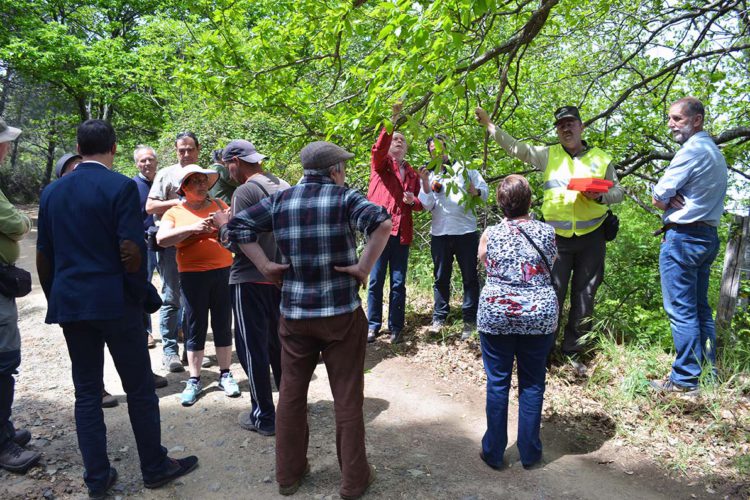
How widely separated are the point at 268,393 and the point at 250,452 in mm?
409

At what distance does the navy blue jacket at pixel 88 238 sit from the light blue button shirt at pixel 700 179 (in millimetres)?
3862

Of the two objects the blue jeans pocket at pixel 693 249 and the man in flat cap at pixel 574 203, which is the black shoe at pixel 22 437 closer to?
the man in flat cap at pixel 574 203

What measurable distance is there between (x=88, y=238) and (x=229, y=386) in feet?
6.54

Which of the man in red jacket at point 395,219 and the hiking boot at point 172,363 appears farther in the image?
the man in red jacket at point 395,219

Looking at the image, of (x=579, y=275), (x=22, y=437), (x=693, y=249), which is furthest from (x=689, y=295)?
(x=22, y=437)

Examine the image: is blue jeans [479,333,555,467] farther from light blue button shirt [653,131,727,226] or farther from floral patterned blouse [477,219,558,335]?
light blue button shirt [653,131,727,226]

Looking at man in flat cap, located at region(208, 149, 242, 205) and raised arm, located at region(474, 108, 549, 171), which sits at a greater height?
raised arm, located at region(474, 108, 549, 171)

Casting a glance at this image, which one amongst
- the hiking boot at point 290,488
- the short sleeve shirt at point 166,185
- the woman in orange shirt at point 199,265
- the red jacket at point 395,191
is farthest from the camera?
the red jacket at point 395,191

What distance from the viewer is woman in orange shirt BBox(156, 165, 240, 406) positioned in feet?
13.1

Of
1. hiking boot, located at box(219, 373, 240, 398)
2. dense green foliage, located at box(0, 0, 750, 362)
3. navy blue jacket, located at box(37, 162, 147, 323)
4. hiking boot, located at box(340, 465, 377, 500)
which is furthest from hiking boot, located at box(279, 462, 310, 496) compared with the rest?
dense green foliage, located at box(0, 0, 750, 362)

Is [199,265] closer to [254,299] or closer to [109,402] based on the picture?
[254,299]

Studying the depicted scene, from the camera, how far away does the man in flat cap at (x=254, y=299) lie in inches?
138

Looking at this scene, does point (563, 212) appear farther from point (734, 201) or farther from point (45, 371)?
point (734, 201)

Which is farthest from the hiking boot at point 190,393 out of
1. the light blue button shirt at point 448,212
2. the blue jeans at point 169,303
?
the light blue button shirt at point 448,212
